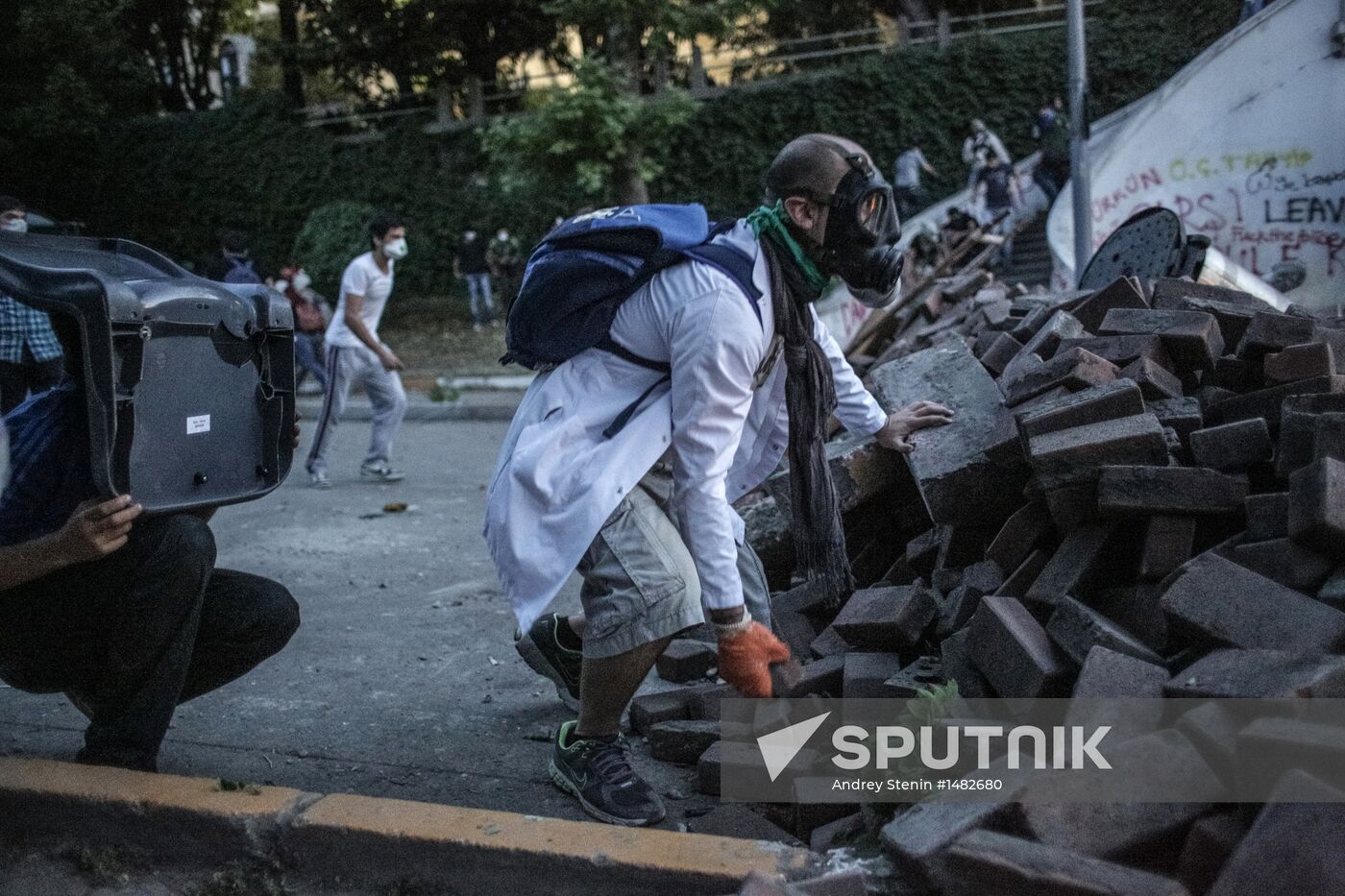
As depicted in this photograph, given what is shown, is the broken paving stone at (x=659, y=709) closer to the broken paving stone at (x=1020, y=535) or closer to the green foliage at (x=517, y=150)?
the broken paving stone at (x=1020, y=535)

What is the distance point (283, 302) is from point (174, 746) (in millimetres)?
1433

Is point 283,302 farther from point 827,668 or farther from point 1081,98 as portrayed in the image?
point 1081,98

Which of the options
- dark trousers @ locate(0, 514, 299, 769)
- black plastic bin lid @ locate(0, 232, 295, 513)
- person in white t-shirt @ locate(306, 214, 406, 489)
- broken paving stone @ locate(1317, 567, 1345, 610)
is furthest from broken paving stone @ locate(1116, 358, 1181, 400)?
person in white t-shirt @ locate(306, 214, 406, 489)

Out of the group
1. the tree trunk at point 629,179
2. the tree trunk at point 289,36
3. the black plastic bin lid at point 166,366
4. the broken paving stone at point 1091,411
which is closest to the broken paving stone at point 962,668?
the broken paving stone at point 1091,411

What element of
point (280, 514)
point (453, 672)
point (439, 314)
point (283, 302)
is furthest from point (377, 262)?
point (439, 314)

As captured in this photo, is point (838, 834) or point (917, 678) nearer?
point (838, 834)

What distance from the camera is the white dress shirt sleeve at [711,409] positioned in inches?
117

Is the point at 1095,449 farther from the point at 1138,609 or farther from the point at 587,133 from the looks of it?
the point at 587,133

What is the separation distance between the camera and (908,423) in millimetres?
4094

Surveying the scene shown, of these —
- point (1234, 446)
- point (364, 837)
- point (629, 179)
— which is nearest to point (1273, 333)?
point (1234, 446)

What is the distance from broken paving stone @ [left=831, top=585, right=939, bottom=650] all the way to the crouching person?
185 cm

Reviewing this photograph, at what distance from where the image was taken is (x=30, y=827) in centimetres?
323

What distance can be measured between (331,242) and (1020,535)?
21.1 meters

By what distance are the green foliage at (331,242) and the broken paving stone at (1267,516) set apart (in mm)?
21032
